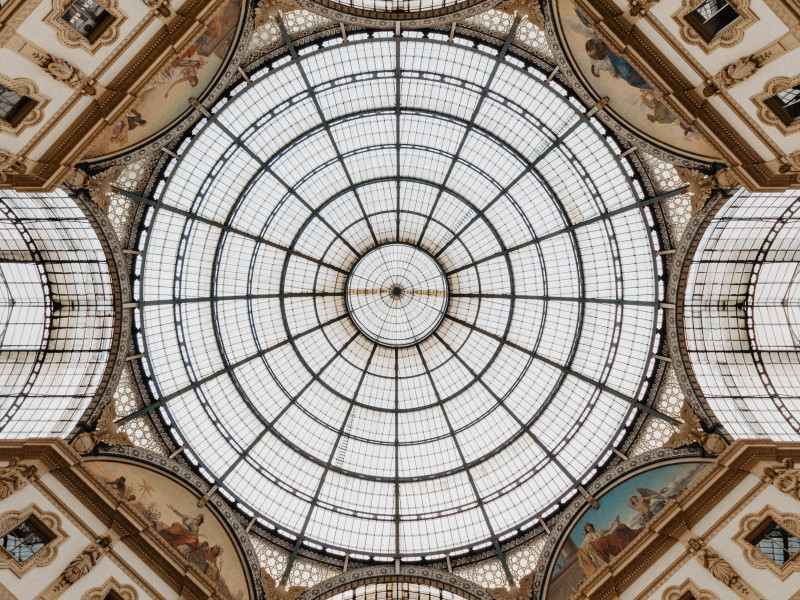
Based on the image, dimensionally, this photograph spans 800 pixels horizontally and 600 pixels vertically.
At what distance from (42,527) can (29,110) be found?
1199cm

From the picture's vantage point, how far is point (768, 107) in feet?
46.9

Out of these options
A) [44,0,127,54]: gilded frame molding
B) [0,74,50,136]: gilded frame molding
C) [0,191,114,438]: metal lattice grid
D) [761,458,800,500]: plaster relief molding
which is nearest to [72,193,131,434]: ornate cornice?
[0,191,114,438]: metal lattice grid

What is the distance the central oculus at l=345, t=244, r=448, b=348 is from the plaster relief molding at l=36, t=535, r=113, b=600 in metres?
13.3

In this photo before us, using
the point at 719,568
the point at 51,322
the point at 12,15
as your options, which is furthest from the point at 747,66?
the point at 51,322

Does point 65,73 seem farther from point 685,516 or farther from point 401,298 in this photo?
point 685,516

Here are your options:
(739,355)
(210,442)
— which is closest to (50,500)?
(210,442)

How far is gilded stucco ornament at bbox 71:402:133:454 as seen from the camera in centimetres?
1933

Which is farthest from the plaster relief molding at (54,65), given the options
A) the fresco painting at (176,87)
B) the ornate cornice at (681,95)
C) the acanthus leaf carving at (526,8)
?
the ornate cornice at (681,95)

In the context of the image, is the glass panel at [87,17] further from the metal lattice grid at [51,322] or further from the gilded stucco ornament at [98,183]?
the metal lattice grid at [51,322]

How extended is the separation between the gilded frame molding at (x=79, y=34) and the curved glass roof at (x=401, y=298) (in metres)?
5.96

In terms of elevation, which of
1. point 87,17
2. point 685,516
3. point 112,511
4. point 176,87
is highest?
point 176,87

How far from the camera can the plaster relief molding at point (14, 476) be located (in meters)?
16.2

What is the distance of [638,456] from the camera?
21188 millimetres

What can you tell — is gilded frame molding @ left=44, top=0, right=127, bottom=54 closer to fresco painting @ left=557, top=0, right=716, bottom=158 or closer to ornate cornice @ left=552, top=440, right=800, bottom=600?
fresco painting @ left=557, top=0, right=716, bottom=158
